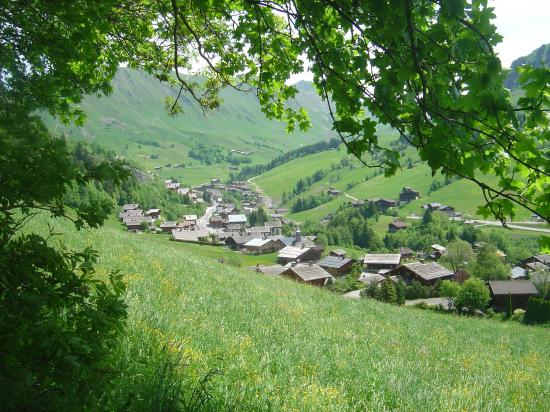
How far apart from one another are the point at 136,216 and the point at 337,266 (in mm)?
78945

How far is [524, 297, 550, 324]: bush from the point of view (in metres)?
44.5

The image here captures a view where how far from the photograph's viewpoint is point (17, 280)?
3.04m

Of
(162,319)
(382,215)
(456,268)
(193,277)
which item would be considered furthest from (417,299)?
(382,215)

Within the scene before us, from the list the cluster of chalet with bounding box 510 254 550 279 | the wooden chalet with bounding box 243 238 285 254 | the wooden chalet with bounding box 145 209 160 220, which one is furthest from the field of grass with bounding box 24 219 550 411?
the wooden chalet with bounding box 145 209 160 220

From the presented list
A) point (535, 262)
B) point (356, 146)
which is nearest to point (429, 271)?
point (535, 262)

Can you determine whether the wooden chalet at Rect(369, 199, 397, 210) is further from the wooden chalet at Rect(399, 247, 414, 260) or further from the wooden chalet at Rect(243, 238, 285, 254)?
the wooden chalet at Rect(243, 238, 285, 254)

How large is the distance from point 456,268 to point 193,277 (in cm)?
9551

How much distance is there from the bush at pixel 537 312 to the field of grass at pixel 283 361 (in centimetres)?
3806

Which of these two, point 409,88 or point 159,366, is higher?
point 409,88

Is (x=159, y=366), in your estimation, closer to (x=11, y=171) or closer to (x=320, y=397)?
(x=320, y=397)

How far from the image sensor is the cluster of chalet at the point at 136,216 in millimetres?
135250

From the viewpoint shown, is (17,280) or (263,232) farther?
(263,232)

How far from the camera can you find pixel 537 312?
45.2 m

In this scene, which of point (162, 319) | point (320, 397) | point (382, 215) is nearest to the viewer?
point (320, 397)
